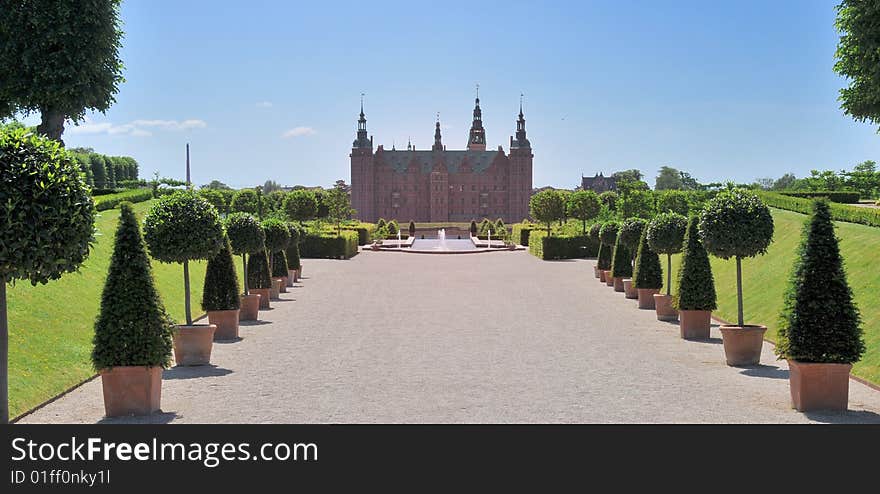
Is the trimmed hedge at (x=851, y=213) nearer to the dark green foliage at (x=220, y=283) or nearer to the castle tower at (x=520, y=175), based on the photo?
the dark green foliage at (x=220, y=283)

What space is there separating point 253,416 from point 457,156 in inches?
5760

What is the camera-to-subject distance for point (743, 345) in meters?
15.4

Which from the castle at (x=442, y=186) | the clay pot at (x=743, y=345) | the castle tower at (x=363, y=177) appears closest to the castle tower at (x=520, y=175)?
the castle at (x=442, y=186)

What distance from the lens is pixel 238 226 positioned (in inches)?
902

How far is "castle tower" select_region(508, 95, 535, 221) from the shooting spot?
147 meters

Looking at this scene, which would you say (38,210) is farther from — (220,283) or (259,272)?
(259,272)

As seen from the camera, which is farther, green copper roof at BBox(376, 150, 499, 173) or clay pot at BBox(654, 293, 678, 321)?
green copper roof at BBox(376, 150, 499, 173)

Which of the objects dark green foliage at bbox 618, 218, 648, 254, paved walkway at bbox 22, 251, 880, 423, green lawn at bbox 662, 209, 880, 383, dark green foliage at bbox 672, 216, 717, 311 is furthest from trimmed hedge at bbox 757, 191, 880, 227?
paved walkway at bbox 22, 251, 880, 423

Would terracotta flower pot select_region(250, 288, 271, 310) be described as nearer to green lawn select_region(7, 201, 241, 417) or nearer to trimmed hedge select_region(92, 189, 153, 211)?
green lawn select_region(7, 201, 241, 417)

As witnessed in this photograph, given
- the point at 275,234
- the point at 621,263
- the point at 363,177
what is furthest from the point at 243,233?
the point at 363,177

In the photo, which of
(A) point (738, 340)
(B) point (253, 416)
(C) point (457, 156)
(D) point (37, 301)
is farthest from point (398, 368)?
(C) point (457, 156)

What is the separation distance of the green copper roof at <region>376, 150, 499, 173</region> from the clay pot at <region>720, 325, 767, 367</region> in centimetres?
13512

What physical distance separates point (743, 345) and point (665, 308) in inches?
283
